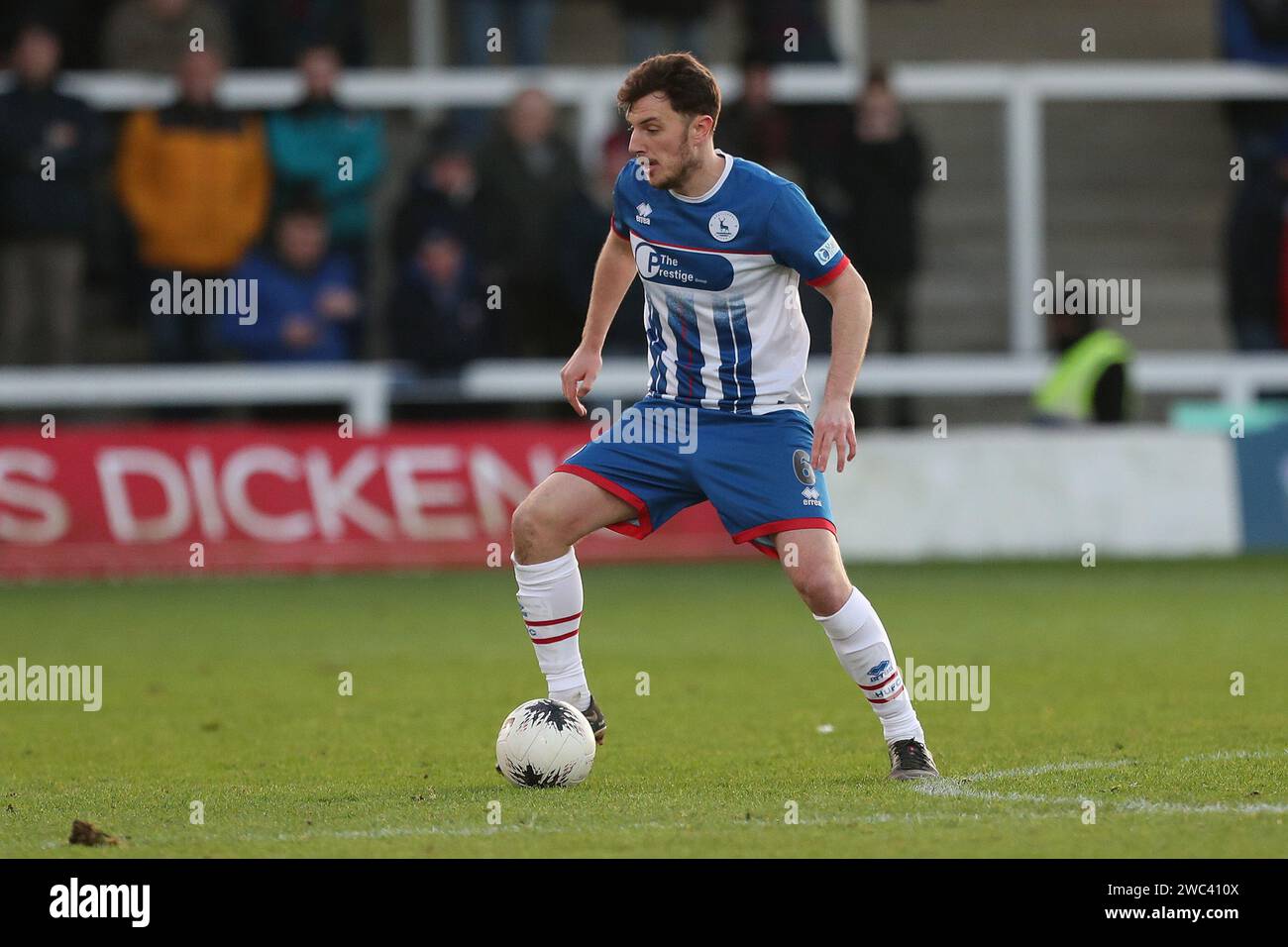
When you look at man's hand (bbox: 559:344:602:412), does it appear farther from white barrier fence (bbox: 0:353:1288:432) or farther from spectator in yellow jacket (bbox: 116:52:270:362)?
spectator in yellow jacket (bbox: 116:52:270:362)

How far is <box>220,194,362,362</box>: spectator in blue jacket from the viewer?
14203 mm

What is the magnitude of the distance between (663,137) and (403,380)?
8.47 m

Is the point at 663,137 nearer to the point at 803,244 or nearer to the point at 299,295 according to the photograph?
the point at 803,244

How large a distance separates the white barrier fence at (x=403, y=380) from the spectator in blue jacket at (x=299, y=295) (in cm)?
18

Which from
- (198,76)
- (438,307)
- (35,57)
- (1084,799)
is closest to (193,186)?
(198,76)

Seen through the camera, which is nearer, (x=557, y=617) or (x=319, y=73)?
(x=557, y=617)

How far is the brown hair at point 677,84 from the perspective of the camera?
20.9ft

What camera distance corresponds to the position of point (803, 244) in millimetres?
6414

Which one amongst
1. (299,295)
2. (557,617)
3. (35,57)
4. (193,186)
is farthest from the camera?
(299,295)

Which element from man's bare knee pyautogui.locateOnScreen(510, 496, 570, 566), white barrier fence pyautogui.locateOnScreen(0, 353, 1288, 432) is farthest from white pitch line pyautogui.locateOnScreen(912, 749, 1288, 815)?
white barrier fence pyautogui.locateOnScreen(0, 353, 1288, 432)

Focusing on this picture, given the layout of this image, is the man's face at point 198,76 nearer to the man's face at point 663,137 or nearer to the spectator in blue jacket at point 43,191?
the spectator in blue jacket at point 43,191

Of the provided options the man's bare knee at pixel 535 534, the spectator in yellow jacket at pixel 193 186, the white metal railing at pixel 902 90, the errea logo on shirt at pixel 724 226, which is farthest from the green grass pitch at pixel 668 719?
the white metal railing at pixel 902 90

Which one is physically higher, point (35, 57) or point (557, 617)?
point (35, 57)

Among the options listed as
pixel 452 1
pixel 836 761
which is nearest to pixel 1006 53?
pixel 452 1
